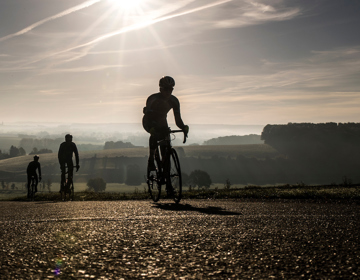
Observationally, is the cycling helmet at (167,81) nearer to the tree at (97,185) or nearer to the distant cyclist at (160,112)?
the distant cyclist at (160,112)

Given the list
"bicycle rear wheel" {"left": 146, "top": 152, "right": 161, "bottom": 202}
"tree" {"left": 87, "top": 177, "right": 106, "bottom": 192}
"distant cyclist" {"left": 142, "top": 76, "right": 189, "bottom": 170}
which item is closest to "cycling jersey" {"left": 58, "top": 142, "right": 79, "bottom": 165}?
"bicycle rear wheel" {"left": 146, "top": 152, "right": 161, "bottom": 202}

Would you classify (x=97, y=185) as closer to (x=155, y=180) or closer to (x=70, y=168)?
(x=70, y=168)

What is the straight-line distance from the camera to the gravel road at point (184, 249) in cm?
304

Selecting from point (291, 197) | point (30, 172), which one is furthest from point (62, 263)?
point (30, 172)

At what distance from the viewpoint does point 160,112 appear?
10258 mm

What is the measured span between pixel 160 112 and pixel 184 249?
6724 millimetres

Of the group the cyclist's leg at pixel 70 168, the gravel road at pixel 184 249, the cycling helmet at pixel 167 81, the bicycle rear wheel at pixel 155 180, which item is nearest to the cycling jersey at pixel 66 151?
the cyclist's leg at pixel 70 168

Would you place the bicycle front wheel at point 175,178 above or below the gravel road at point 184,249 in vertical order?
above

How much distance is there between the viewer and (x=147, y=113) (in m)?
10.0

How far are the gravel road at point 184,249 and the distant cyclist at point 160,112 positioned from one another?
4460mm

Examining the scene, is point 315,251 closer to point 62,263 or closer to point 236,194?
point 62,263

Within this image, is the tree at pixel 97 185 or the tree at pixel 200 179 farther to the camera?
the tree at pixel 97 185

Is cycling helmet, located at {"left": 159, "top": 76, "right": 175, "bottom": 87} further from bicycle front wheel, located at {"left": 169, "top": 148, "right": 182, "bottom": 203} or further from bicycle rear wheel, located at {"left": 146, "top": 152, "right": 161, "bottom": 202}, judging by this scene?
bicycle rear wheel, located at {"left": 146, "top": 152, "right": 161, "bottom": 202}

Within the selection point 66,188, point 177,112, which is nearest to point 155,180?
point 177,112
